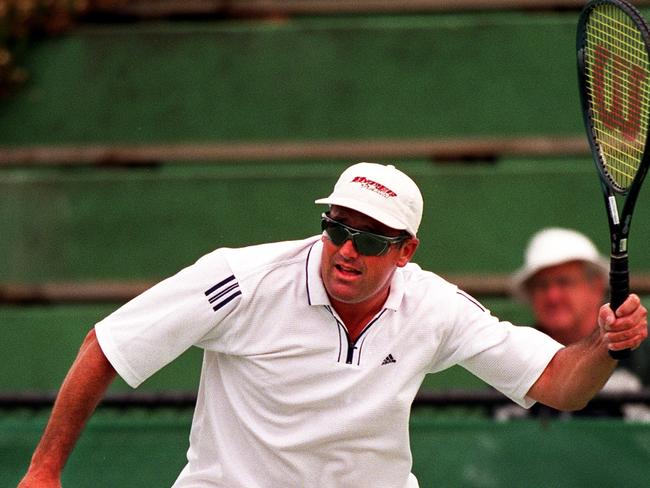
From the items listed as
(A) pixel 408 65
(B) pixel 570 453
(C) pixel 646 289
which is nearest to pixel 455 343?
(B) pixel 570 453

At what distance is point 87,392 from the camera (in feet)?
9.70

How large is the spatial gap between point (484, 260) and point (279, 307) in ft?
10.8

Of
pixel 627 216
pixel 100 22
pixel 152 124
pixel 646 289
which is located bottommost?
pixel 646 289

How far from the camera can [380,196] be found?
298 cm

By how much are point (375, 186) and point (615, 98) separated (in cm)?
90

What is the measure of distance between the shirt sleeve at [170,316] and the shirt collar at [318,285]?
0.62 ft

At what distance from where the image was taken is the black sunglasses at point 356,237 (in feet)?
9.77

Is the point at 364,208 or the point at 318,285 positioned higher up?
the point at 364,208

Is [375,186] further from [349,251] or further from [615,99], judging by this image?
[615,99]

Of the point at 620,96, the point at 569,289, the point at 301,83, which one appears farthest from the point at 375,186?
the point at 301,83

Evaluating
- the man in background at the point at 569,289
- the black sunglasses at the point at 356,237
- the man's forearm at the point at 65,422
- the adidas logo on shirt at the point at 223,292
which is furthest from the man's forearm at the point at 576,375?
the man in background at the point at 569,289

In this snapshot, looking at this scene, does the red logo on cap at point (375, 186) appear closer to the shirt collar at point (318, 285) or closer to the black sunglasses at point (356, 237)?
the black sunglasses at point (356, 237)

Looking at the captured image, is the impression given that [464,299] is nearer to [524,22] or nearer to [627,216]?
[627,216]

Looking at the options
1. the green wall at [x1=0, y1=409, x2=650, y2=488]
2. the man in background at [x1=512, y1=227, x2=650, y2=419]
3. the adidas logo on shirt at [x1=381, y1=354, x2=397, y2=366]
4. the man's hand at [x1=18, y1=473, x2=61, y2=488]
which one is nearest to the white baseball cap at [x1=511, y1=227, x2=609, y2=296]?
the man in background at [x1=512, y1=227, x2=650, y2=419]
